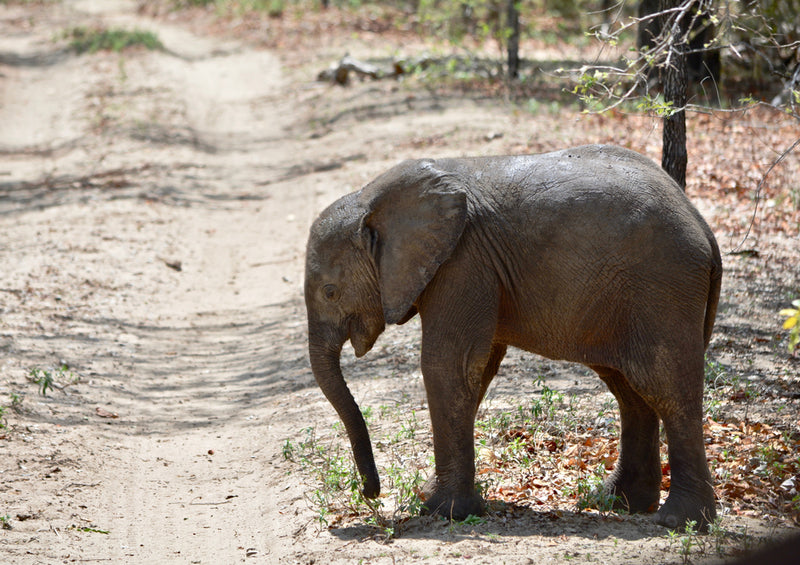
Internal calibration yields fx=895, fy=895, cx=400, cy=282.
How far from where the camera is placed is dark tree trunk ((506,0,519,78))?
65.3 ft

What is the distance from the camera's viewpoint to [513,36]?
20.4 metres

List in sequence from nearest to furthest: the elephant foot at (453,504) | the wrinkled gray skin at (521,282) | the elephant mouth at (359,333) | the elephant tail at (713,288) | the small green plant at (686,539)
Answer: the small green plant at (686,539) < the wrinkled gray skin at (521,282) < the elephant tail at (713,288) < the elephant foot at (453,504) < the elephant mouth at (359,333)

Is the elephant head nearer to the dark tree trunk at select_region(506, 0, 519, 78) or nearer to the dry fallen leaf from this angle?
the dry fallen leaf

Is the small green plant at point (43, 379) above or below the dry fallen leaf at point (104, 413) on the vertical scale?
above

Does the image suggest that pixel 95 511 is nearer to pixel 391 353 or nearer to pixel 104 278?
pixel 391 353

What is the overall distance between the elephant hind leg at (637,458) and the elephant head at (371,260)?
1.45 m

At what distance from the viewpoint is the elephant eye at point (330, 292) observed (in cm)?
561

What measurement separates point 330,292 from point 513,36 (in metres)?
16.1

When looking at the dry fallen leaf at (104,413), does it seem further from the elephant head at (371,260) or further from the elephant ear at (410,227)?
the elephant ear at (410,227)

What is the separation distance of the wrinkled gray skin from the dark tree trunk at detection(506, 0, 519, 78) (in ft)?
48.8

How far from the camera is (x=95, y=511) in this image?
6.27 m

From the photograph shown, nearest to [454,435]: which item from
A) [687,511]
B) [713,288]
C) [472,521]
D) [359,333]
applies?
[472,521]

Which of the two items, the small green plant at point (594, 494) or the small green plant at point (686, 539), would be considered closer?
the small green plant at point (686, 539)

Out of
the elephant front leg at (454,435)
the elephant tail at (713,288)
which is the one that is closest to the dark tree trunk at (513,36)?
the elephant tail at (713,288)
